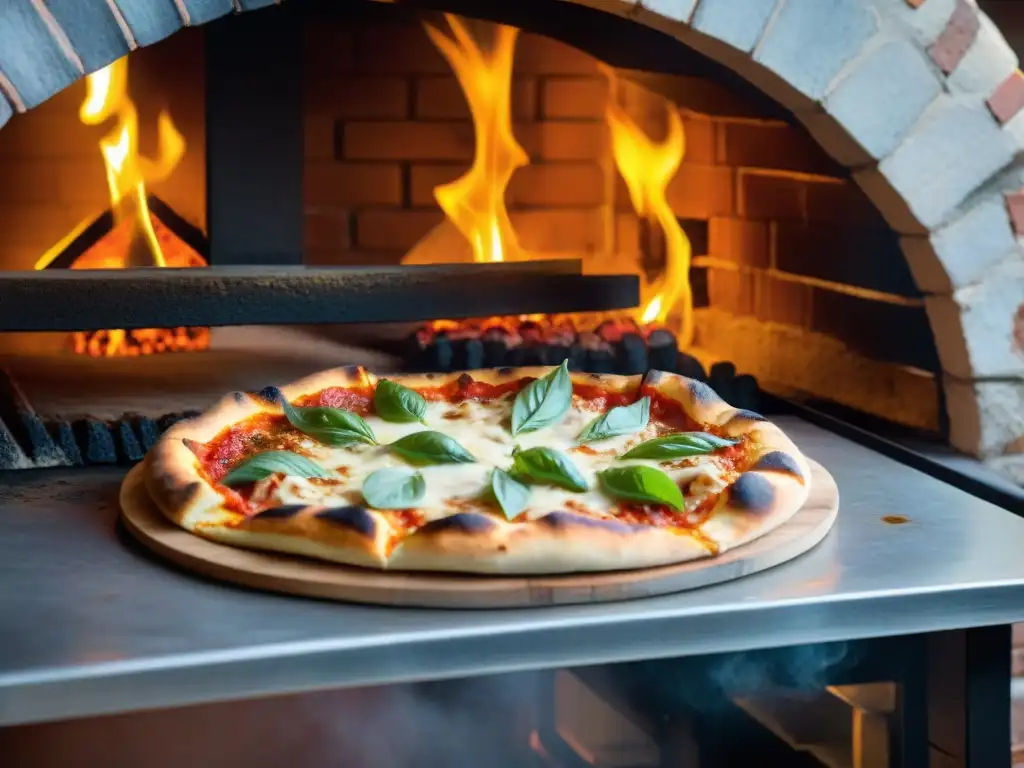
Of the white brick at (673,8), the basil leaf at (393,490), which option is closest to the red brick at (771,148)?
the white brick at (673,8)

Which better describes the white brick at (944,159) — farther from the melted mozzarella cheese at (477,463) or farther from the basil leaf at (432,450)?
the basil leaf at (432,450)

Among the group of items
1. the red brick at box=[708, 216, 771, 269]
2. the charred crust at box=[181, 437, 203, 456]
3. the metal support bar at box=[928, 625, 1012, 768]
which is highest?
the red brick at box=[708, 216, 771, 269]

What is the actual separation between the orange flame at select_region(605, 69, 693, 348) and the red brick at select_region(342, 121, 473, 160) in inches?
11.9

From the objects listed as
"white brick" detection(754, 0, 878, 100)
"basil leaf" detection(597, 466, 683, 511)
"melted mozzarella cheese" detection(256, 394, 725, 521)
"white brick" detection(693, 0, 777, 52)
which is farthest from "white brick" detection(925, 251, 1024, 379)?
"basil leaf" detection(597, 466, 683, 511)

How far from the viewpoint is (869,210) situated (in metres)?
2.16

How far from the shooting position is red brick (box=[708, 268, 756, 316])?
8.45 ft

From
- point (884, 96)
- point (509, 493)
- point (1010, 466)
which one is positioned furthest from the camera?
point (1010, 466)

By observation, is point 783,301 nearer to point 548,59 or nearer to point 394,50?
point 548,59

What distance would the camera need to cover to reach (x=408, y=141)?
8.82ft

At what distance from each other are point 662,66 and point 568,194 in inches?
21.8

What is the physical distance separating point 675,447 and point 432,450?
25 cm

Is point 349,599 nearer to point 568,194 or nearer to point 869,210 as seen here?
→ point 869,210

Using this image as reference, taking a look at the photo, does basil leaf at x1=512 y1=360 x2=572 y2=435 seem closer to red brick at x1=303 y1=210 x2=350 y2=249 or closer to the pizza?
the pizza

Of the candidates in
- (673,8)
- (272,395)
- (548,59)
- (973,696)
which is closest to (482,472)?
(272,395)
